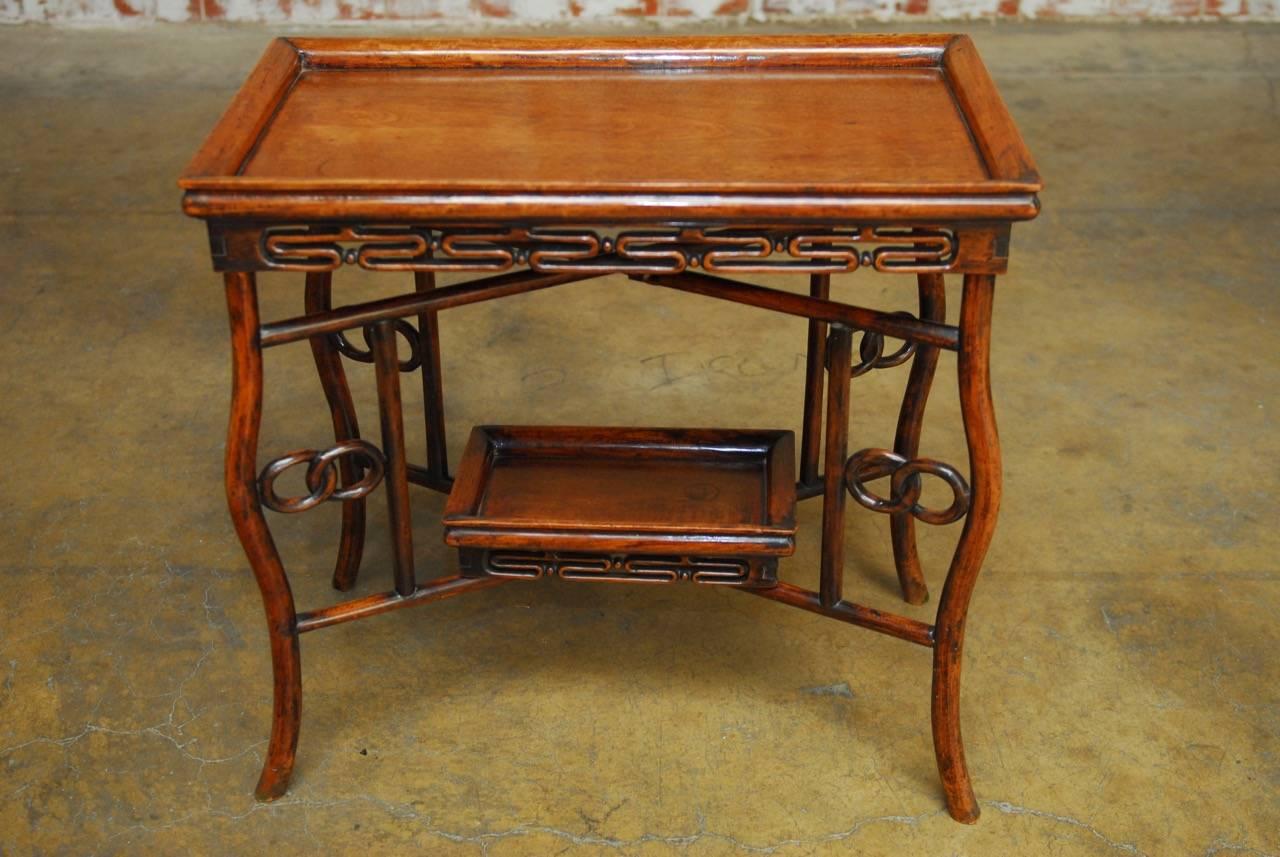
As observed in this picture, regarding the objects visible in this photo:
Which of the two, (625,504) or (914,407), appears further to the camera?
(914,407)

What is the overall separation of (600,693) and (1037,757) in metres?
0.75

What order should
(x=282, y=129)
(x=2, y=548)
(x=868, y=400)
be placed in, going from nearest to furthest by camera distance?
(x=282, y=129) < (x=2, y=548) < (x=868, y=400)

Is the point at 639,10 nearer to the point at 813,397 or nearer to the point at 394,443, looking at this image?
the point at 813,397

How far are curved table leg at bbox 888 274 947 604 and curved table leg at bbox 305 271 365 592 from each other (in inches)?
38.0

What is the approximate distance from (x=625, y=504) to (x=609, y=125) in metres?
0.64

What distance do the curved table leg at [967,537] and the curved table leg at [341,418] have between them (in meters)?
1.00

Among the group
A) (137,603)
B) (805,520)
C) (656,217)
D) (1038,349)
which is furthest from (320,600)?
(1038,349)

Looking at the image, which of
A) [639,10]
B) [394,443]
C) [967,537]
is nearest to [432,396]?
[394,443]

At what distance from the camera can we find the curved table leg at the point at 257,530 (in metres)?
2.14

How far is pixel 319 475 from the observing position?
2367 millimetres

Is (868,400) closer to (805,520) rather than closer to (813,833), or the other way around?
(805,520)

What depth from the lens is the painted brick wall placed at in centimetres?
615

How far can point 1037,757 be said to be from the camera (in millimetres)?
2570

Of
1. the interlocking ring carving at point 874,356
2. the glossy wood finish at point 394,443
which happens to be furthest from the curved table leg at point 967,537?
the glossy wood finish at point 394,443
